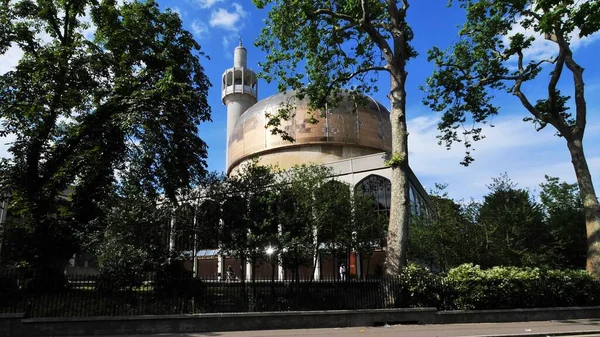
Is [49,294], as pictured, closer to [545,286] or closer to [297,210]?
[297,210]

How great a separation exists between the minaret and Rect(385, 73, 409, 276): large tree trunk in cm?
5009

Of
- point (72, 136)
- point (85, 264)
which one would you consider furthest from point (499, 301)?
point (85, 264)

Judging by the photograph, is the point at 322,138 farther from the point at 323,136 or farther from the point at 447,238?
the point at 447,238

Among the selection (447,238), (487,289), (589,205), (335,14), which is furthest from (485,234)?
(335,14)

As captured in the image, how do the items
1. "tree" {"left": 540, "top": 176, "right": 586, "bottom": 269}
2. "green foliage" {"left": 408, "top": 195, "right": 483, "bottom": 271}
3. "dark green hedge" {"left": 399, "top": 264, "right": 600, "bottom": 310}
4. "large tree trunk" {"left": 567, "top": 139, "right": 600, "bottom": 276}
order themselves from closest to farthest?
1. "dark green hedge" {"left": 399, "top": 264, "right": 600, "bottom": 310}
2. "large tree trunk" {"left": 567, "top": 139, "right": 600, "bottom": 276}
3. "green foliage" {"left": 408, "top": 195, "right": 483, "bottom": 271}
4. "tree" {"left": 540, "top": 176, "right": 586, "bottom": 269}

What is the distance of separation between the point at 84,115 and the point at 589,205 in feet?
70.5

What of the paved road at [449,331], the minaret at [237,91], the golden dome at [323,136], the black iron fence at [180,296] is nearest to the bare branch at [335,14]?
→ the black iron fence at [180,296]

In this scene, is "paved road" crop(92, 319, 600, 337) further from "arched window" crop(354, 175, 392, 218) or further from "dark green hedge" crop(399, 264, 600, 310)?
"arched window" crop(354, 175, 392, 218)

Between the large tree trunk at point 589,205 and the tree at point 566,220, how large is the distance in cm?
1024

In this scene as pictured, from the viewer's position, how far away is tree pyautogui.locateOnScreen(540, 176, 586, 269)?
1283 inches

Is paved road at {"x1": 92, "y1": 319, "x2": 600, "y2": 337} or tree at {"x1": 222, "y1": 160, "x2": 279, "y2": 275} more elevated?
tree at {"x1": 222, "y1": 160, "x2": 279, "y2": 275}

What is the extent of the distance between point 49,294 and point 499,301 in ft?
45.5

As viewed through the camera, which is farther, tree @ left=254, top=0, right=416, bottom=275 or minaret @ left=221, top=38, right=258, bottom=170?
minaret @ left=221, top=38, right=258, bottom=170

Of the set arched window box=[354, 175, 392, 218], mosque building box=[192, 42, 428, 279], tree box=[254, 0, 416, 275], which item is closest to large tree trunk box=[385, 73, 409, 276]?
tree box=[254, 0, 416, 275]
